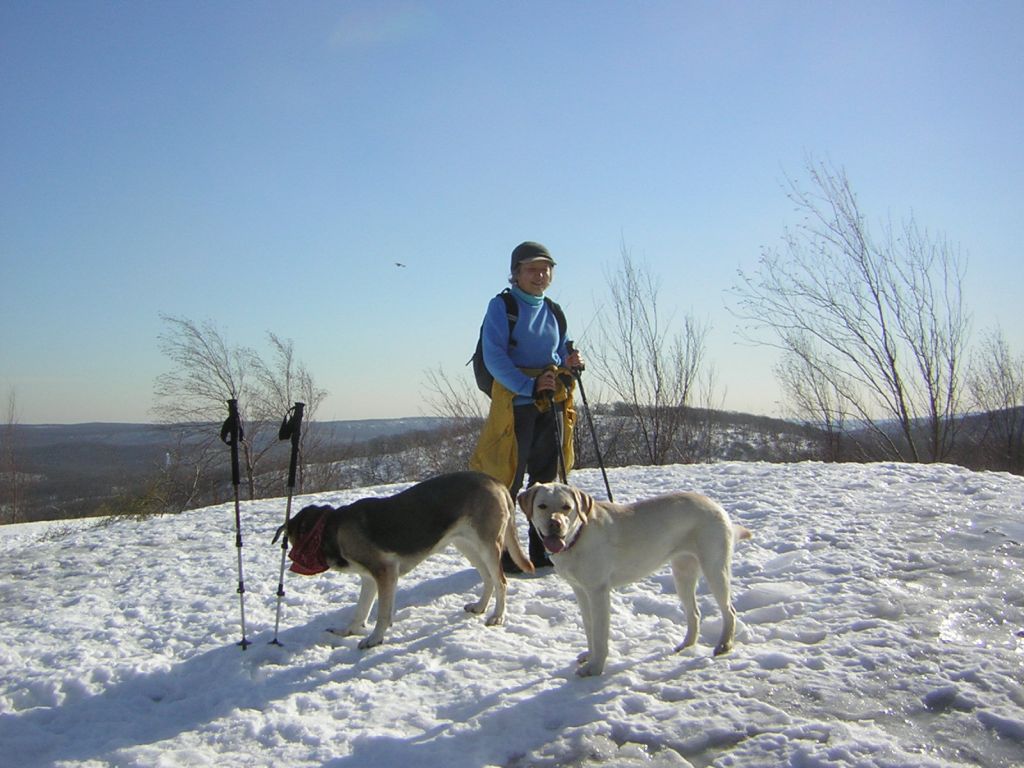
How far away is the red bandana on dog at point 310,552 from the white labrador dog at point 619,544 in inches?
64.3

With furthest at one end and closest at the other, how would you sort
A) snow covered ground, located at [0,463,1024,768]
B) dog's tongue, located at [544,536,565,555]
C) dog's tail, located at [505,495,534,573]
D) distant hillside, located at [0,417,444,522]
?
1. distant hillside, located at [0,417,444,522]
2. dog's tail, located at [505,495,534,573]
3. dog's tongue, located at [544,536,565,555]
4. snow covered ground, located at [0,463,1024,768]

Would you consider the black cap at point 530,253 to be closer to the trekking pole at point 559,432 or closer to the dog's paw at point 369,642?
the trekking pole at point 559,432

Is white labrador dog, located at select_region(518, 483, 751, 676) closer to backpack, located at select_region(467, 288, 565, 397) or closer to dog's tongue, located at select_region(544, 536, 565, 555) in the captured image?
dog's tongue, located at select_region(544, 536, 565, 555)

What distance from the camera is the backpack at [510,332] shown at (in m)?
5.93

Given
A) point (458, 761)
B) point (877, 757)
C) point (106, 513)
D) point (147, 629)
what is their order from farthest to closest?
point (106, 513) < point (147, 629) < point (458, 761) < point (877, 757)

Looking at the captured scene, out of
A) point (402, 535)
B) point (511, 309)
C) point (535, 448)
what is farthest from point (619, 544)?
point (511, 309)

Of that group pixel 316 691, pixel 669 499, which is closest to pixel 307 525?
pixel 316 691

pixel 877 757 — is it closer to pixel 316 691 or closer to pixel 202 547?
pixel 316 691

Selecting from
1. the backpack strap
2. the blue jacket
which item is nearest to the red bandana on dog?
the blue jacket

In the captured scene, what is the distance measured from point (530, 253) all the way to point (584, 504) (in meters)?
2.58

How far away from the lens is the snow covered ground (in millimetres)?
3162

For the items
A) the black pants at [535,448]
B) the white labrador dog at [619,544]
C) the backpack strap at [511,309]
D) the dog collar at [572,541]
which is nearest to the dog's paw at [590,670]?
the white labrador dog at [619,544]

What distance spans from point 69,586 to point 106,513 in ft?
15.5

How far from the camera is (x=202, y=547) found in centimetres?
772
